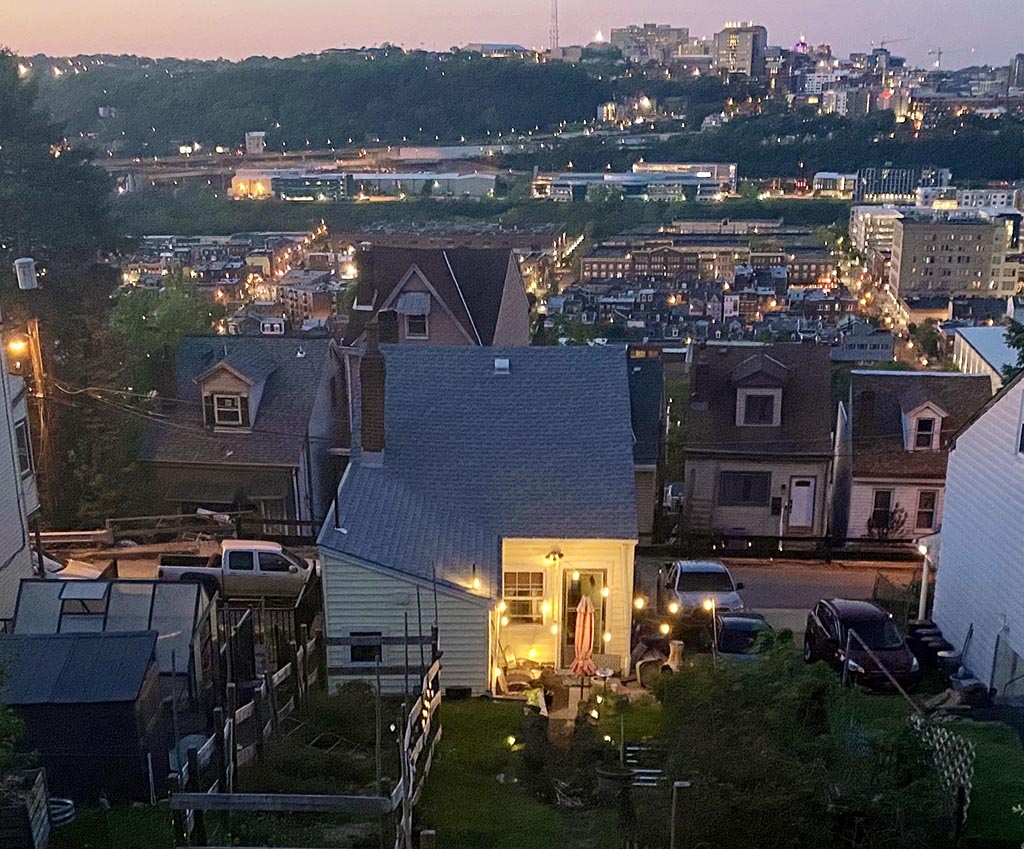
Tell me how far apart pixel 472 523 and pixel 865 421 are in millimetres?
12674

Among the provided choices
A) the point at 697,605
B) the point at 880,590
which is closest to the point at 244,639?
the point at 697,605

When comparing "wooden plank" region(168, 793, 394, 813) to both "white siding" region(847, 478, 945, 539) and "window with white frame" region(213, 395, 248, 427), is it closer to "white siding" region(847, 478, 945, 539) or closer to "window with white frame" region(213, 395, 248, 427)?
"window with white frame" region(213, 395, 248, 427)

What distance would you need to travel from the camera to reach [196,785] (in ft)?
29.4

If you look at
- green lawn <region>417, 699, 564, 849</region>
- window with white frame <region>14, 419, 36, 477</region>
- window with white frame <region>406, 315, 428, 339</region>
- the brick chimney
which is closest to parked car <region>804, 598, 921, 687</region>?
green lawn <region>417, 699, 564, 849</region>

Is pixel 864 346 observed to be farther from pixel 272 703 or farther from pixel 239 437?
pixel 272 703

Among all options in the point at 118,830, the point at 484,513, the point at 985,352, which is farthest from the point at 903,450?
the point at 985,352

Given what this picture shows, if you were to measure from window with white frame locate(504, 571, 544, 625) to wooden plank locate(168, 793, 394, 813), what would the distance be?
8.61 m

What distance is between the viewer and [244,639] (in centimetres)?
1392

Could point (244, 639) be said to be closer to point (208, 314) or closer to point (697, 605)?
point (697, 605)

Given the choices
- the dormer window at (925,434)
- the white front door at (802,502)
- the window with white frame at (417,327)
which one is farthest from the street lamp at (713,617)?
the window with white frame at (417,327)

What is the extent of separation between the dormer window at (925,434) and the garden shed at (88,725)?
63.5 ft

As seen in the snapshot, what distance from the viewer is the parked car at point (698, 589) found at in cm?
1777

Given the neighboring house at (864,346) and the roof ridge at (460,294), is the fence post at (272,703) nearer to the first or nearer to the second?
the roof ridge at (460,294)

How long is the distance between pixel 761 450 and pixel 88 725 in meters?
18.3
